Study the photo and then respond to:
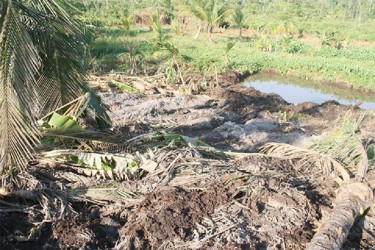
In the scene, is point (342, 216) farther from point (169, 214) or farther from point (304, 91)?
point (304, 91)

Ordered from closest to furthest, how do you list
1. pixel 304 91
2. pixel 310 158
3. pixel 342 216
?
1. pixel 342 216
2. pixel 310 158
3. pixel 304 91

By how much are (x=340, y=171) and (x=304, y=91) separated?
11.7 metres

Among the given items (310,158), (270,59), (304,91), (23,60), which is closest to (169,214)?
(23,60)

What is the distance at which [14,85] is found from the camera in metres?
3.86

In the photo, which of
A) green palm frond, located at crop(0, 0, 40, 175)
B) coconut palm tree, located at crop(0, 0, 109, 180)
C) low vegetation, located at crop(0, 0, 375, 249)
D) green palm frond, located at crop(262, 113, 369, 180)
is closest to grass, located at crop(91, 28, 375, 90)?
green palm frond, located at crop(262, 113, 369, 180)

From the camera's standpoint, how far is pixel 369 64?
60.9 ft

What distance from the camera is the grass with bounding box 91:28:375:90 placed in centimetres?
1644

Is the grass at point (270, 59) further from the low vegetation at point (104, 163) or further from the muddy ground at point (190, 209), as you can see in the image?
the muddy ground at point (190, 209)

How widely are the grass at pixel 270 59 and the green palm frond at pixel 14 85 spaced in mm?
10829

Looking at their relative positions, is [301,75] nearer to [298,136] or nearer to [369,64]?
[369,64]

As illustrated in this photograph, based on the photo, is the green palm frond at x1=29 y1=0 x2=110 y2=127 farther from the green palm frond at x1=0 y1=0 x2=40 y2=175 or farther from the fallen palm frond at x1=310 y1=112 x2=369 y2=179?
the fallen palm frond at x1=310 y1=112 x2=369 y2=179

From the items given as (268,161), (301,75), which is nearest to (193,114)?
(268,161)

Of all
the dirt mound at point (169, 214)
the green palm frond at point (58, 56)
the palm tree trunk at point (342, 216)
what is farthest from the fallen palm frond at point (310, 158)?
the green palm frond at point (58, 56)

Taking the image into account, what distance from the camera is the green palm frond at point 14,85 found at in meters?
3.84
